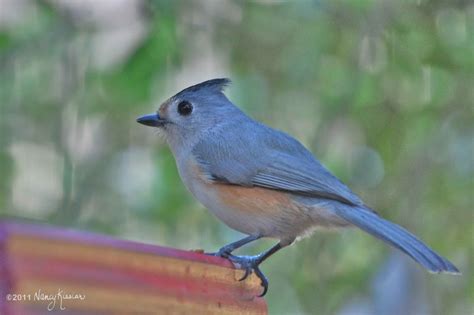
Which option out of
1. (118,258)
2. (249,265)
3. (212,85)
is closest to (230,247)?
(249,265)

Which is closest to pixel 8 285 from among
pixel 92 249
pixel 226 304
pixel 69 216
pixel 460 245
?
pixel 92 249

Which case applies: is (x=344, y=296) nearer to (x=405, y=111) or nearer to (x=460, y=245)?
(x=460, y=245)

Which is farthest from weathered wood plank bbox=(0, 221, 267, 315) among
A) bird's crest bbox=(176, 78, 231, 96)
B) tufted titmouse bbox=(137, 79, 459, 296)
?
bird's crest bbox=(176, 78, 231, 96)

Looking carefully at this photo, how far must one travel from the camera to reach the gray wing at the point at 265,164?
3209 mm

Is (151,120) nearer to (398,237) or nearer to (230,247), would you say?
(230,247)

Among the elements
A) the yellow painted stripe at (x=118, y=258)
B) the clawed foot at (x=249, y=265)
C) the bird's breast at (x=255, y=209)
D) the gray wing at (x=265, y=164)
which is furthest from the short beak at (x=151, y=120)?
the yellow painted stripe at (x=118, y=258)

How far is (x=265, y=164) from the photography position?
3.33 meters

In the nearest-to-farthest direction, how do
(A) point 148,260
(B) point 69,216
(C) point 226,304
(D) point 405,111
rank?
1. (A) point 148,260
2. (C) point 226,304
3. (B) point 69,216
4. (D) point 405,111

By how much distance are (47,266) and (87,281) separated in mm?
105

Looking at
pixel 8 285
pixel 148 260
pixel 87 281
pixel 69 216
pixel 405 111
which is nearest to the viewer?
pixel 8 285

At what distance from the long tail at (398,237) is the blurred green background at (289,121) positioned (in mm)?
1453

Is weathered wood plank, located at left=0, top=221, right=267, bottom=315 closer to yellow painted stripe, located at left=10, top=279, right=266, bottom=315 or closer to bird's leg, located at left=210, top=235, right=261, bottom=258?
yellow painted stripe, located at left=10, top=279, right=266, bottom=315

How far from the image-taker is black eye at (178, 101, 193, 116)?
3713 millimetres

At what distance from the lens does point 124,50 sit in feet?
14.9
